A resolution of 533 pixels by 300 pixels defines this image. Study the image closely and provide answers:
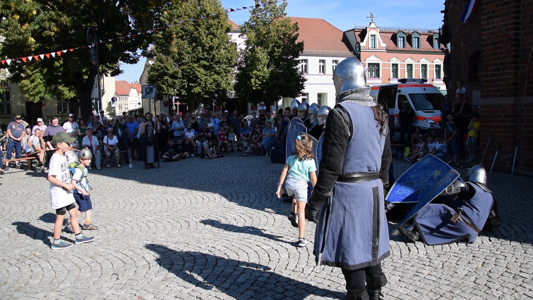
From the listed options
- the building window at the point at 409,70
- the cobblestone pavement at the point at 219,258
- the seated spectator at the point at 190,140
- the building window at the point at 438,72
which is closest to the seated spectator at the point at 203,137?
the seated spectator at the point at 190,140

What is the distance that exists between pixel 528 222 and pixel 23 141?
53.4 ft

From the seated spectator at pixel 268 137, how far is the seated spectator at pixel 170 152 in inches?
133

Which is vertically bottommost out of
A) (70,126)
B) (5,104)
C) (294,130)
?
(294,130)

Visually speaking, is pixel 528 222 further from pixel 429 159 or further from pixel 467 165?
pixel 467 165

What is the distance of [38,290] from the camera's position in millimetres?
4605

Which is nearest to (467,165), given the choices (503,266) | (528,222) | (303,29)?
(528,222)

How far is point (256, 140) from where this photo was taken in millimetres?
17875

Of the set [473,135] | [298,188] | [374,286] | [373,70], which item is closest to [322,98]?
[373,70]

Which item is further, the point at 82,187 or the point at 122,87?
the point at 122,87

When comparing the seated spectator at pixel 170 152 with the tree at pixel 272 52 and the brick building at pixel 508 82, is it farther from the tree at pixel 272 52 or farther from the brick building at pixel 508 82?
the tree at pixel 272 52

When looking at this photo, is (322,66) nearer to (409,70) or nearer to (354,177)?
(409,70)

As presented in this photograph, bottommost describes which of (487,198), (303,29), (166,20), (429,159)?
(487,198)

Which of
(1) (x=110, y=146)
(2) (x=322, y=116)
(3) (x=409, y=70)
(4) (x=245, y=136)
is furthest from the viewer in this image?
(3) (x=409, y=70)

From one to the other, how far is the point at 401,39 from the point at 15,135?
48.0 m
